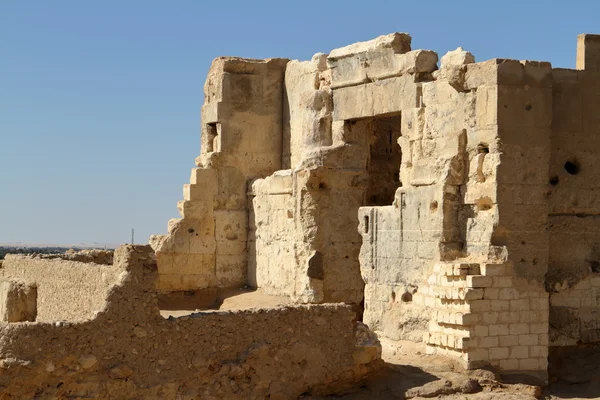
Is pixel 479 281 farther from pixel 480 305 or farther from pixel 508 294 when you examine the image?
pixel 508 294

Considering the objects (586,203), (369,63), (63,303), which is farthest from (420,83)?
(63,303)

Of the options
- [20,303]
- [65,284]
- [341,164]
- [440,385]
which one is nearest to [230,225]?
[341,164]

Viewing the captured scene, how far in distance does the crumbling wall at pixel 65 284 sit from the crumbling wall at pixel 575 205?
5.35 m

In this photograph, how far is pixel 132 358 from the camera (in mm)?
10922

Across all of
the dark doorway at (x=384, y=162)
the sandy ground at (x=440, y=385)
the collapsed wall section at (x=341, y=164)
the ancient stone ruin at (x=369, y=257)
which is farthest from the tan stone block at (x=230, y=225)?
the sandy ground at (x=440, y=385)

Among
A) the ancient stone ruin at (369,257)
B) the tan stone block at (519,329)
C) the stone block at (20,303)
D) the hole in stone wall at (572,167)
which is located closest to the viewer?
the ancient stone ruin at (369,257)

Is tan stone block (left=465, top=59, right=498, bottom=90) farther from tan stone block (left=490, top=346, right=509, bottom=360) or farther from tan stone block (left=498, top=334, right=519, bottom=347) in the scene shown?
tan stone block (left=490, top=346, right=509, bottom=360)

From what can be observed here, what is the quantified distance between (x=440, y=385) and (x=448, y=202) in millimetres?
2410

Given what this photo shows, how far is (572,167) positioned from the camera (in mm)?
13742

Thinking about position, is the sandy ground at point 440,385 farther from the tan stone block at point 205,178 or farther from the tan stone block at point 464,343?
the tan stone block at point 205,178

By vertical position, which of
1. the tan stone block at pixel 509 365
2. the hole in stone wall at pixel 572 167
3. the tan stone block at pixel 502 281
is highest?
the hole in stone wall at pixel 572 167

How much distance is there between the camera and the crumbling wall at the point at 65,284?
11576mm

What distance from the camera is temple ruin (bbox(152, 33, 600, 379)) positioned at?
13.0 metres

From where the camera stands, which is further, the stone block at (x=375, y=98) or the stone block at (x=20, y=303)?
the stone block at (x=375, y=98)
